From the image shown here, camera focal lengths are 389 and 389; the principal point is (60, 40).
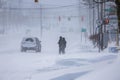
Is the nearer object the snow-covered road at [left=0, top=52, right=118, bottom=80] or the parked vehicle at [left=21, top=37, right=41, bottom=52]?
the snow-covered road at [left=0, top=52, right=118, bottom=80]

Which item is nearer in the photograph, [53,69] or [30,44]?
[53,69]

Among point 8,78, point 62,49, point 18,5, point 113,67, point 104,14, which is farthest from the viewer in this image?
point 18,5

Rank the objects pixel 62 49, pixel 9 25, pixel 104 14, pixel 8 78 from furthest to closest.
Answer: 1. pixel 9 25
2. pixel 104 14
3. pixel 62 49
4. pixel 8 78

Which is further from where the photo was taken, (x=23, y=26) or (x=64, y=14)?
(x=64, y=14)

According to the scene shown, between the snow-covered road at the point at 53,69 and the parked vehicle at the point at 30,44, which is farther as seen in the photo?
→ the parked vehicle at the point at 30,44

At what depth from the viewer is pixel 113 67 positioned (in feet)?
38.2

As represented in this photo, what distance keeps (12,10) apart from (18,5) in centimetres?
353

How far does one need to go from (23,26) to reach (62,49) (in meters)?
92.2

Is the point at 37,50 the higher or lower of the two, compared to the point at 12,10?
lower

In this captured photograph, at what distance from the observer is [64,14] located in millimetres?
133125

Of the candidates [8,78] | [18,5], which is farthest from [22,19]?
[8,78]

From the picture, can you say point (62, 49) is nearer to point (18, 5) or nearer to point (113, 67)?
point (113, 67)

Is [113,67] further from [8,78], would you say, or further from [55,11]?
[55,11]

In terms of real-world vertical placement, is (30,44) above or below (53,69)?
above
